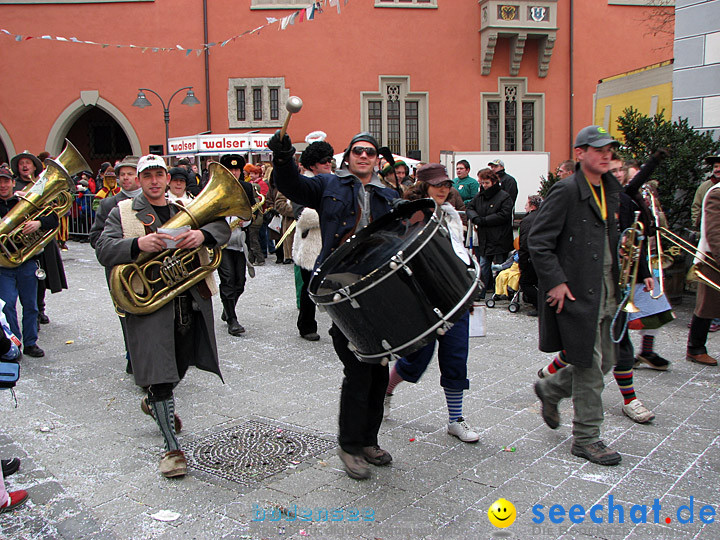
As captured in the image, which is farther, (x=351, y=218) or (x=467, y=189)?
(x=467, y=189)

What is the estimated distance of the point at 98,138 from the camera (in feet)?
92.0

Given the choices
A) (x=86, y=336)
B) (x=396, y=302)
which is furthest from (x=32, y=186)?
(x=396, y=302)

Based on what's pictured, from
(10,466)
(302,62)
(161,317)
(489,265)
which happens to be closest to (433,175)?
(161,317)

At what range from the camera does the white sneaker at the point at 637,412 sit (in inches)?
193

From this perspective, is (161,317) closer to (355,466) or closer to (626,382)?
(355,466)

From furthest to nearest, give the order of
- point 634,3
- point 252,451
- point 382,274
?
point 634,3
point 252,451
point 382,274

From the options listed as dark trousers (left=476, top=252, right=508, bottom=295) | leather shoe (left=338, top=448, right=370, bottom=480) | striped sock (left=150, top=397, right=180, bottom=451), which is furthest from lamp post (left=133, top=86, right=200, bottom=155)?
leather shoe (left=338, top=448, right=370, bottom=480)

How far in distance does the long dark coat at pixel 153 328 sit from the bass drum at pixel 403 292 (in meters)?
1.12

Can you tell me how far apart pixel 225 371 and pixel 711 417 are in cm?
399

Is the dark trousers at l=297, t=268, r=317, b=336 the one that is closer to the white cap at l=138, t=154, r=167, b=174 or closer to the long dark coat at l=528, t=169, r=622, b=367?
the white cap at l=138, t=154, r=167, b=174

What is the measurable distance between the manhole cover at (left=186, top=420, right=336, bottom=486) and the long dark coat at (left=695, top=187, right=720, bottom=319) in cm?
375

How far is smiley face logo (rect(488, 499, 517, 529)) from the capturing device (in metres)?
3.50

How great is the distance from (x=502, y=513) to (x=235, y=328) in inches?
195

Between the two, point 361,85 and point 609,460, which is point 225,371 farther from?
point 361,85
